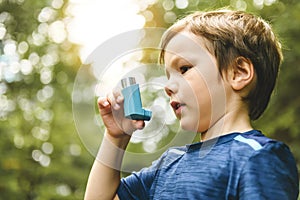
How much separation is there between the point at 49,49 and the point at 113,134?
17.4 ft

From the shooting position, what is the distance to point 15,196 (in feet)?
17.8

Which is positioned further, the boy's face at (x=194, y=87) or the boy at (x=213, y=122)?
the boy's face at (x=194, y=87)

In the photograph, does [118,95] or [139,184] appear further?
[139,184]

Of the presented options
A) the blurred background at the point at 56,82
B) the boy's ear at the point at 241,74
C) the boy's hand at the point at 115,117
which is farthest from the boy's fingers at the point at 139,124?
the blurred background at the point at 56,82

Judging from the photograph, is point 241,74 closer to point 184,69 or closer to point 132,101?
point 184,69

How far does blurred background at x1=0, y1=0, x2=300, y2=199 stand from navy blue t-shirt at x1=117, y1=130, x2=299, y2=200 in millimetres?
2758

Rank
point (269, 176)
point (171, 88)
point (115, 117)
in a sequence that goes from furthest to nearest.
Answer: point (115, 117)
point (171, 88)
point (269, 176)

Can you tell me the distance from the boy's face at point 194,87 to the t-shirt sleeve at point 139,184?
19 centimetres

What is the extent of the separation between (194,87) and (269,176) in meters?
0.30

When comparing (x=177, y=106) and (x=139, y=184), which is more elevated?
(x=177, y=106)

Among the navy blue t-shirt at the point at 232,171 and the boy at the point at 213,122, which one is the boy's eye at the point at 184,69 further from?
the navy blue t-shirt at the point at 232,171

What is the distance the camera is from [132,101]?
136cm

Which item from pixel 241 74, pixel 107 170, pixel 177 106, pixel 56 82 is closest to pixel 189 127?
pixel 177 106

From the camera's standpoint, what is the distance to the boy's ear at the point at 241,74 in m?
1.38
